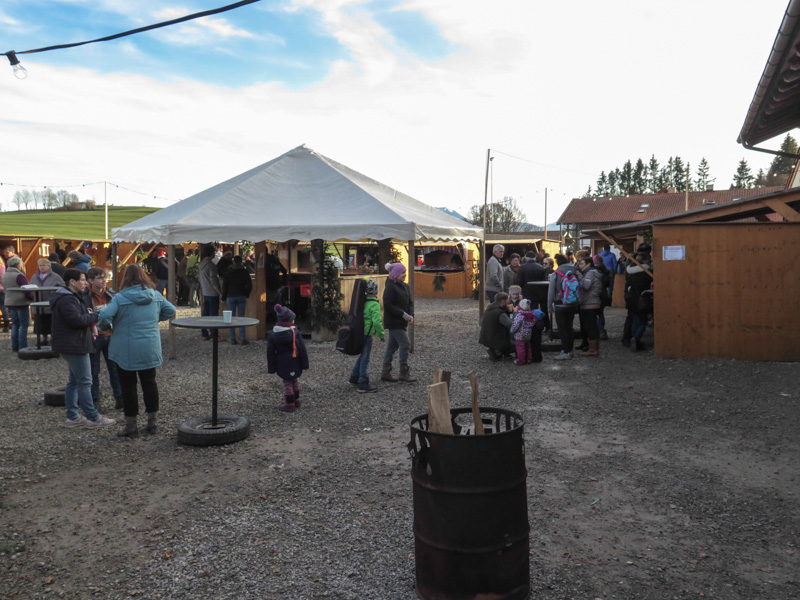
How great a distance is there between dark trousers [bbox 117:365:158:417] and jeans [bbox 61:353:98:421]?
672 mm

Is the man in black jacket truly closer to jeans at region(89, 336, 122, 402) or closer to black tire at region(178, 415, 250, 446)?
jeans at region(89, 336, 122, 402)

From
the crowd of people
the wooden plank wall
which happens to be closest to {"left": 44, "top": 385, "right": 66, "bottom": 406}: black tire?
the crowd of people

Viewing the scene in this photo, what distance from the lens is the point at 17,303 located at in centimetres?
1100

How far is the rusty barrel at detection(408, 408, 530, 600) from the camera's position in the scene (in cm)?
313

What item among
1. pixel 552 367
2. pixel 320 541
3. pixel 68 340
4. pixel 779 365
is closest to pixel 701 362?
pixel 779 365

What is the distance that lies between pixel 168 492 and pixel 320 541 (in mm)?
1535

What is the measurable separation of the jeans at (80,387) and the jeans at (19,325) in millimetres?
5440

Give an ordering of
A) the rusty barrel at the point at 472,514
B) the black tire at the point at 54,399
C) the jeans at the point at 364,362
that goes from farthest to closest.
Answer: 1. the jeans at the point at 364,362
2. the black tire at the point at 54,399
3. the rusty barrel at the point at 472,514

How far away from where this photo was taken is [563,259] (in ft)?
37.6

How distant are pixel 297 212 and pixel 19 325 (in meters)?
5.27

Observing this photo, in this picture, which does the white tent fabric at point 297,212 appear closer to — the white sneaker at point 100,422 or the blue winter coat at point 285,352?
the blue winter coat at point 285,352

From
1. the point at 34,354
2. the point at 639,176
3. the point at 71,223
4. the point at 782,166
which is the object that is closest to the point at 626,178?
the point at 639,176

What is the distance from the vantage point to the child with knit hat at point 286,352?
7.08m

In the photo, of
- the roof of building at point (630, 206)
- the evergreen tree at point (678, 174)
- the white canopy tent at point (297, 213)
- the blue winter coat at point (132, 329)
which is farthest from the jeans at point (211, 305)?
the evergreen tree at point (678, 174)
